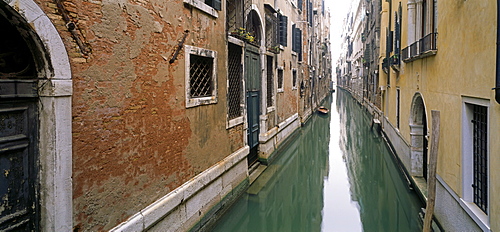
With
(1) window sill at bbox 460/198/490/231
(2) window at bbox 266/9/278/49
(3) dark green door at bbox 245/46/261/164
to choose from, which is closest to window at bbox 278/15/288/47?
(2) window at bbox 266/9/278/49

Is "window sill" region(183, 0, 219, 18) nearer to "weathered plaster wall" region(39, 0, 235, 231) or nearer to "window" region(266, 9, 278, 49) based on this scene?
"weathered plaster wall" region(39, 0, 235, 231)

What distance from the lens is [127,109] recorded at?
334 cm

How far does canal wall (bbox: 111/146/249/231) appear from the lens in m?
3.64

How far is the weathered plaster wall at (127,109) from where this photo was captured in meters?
2.85

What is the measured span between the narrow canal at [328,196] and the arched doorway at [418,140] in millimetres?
490

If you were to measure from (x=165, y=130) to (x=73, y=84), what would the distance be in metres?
1.38

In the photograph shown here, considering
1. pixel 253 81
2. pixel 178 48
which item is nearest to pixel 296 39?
pixel 253 81

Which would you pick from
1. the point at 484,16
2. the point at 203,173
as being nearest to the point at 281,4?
the point at 203,173

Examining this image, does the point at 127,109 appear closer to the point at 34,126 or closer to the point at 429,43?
the point at 34,126

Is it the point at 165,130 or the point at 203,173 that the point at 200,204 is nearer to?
the point at 203,173

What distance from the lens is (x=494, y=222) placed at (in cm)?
292

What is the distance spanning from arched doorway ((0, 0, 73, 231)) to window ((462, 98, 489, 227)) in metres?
3.71

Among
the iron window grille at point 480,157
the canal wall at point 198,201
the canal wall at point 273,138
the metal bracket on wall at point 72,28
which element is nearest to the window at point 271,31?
the canal wall at point 273,138

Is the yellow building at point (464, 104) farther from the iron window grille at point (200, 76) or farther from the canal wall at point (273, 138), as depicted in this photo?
the canal wall at point (273, 138)
